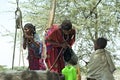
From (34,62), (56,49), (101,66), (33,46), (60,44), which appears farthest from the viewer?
(34,62)

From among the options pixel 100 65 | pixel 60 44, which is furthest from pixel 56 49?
pixel 100 65

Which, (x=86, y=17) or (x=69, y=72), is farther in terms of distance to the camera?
(x=86, y=17)

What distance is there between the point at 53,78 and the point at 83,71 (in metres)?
A: 16.3

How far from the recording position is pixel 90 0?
19.6 m

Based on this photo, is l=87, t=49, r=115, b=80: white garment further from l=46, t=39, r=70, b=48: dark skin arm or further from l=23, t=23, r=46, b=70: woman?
l=23, t=23, r=46, b=70: woman

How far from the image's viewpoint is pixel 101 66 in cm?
724

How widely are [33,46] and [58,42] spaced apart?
1.83 feet

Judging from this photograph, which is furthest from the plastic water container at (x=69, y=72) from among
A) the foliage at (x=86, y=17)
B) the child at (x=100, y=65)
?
the foliage at (x=86, y=17)

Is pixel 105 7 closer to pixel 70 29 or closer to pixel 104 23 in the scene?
pixel 104 23

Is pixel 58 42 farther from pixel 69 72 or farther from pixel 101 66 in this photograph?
pixel 101 66

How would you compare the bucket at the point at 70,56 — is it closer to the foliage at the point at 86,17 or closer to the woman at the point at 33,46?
the woman at the point at 33,46

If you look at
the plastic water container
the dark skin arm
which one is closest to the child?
the plastic water container

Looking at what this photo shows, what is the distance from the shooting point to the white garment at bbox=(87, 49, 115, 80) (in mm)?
7227

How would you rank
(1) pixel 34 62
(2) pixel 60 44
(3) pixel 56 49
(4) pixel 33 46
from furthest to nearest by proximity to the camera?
(1) pixel 34 62 → (4) pixel 33 46 → (3) pixel 56 49 → (2) pixel 60 44
